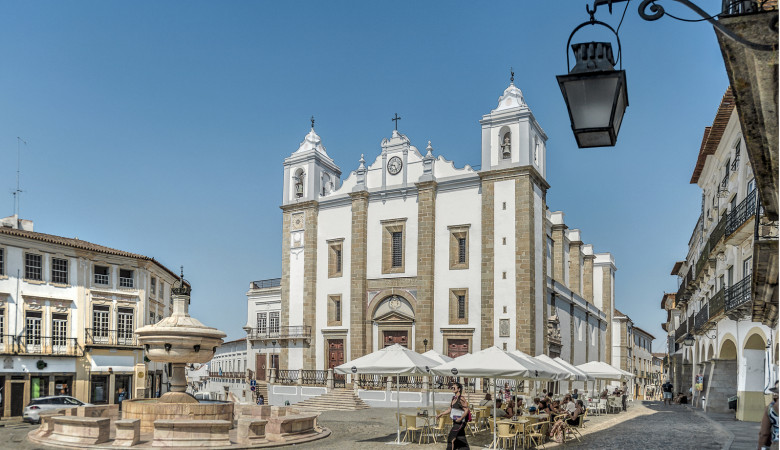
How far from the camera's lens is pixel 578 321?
49188 mm

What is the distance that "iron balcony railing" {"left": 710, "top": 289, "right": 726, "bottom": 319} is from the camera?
26.5 metres

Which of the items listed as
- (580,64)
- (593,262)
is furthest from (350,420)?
(593,262)

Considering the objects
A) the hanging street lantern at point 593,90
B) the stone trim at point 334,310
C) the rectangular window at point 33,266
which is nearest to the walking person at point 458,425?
the hanging street lantern at point 593,90

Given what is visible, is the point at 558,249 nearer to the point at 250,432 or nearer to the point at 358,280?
the point at 358,280

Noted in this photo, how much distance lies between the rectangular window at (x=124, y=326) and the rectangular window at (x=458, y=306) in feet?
55.1

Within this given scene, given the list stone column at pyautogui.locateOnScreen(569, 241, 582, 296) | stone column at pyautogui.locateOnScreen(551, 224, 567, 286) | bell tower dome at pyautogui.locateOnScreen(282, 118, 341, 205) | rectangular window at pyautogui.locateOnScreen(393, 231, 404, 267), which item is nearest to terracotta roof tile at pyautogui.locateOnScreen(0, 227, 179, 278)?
bell tower dome at pyautogui.locateOnScreen(282, 118, 341, 205)

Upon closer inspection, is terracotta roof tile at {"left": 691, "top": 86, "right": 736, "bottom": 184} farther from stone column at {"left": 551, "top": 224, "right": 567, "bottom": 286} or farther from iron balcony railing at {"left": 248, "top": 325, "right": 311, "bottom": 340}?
iron balcony railing at {"left": 248, "top": 325, "right": 311, "bottom": 340}

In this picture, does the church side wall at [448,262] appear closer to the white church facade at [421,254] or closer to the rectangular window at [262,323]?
the white church facade at [421,254]

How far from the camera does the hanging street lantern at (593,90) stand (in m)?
4.90

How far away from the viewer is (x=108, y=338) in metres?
36.9

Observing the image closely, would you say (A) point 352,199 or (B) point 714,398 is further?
(A) point 352,199

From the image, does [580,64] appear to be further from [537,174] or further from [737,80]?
[537,174]

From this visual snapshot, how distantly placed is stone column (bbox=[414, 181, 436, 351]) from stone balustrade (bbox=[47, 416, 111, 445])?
75.6ft

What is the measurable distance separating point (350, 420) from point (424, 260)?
1409 centimetres
